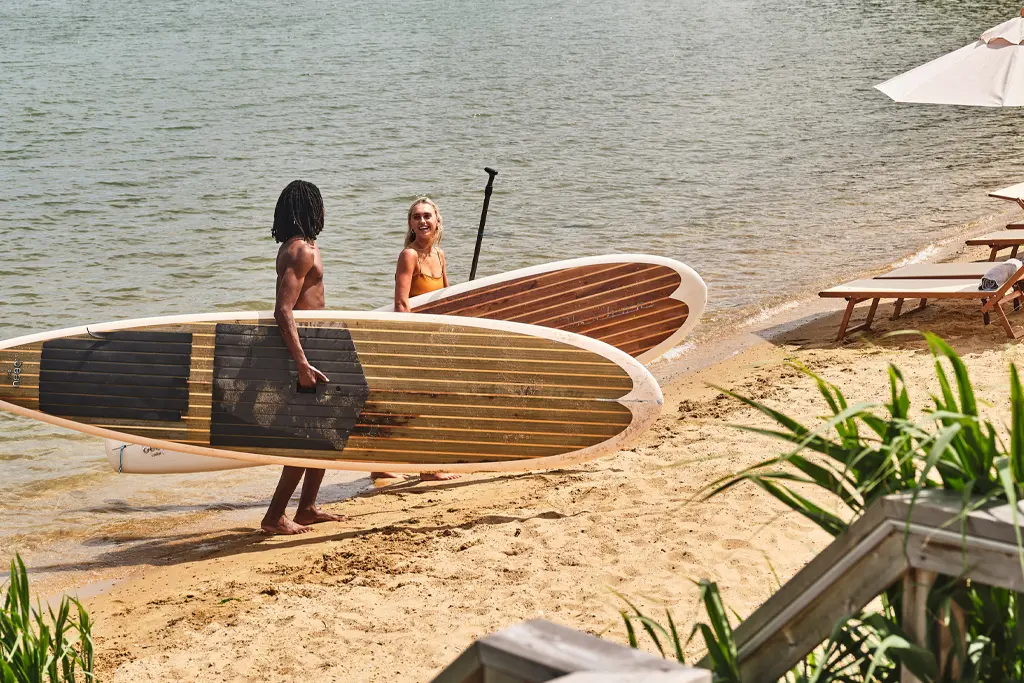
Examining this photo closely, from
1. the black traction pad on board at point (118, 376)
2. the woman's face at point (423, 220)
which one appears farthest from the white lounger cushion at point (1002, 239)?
the black traction pad on board at point (118, 376)

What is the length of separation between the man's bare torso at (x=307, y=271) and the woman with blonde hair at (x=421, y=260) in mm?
502

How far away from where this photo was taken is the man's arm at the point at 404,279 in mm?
5789

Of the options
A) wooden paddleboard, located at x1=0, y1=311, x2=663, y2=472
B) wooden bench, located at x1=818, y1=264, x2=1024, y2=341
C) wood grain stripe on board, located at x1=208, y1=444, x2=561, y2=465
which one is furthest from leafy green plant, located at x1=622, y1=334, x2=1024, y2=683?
wooden bench, located at x1=818, y1=264, x2=1024, y2=341

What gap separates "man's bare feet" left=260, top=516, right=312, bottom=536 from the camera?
565 centimetres

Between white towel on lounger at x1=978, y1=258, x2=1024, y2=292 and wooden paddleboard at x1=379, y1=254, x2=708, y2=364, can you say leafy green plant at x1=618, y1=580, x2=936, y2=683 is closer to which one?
wooden paddleboard at x1=379, y1=254, x2=708, y2=364

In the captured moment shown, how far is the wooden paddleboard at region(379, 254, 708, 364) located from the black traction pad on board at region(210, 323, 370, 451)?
80 centimetres

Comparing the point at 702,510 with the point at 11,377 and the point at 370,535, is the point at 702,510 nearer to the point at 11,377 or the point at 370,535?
the point at 370,535

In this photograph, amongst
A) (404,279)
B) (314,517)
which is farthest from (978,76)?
(314,517)

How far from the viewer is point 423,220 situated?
5.85 meters

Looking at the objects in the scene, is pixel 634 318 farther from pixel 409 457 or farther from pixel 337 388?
pixel 337 388

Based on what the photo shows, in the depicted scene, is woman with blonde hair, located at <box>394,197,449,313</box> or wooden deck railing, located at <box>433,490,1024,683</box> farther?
woman with blonde hair, located at <box>394,197,449,313</box>

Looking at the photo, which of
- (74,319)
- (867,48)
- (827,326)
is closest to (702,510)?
(827,326)

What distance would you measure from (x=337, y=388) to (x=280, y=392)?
28 cm

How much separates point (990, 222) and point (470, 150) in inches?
371
